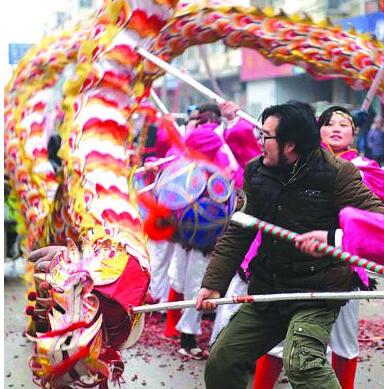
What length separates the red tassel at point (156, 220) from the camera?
16.6ft

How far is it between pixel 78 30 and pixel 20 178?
172 centimetres

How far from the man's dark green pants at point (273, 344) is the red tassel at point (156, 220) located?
839 mm

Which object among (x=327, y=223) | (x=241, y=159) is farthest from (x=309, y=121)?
(x=241, y=159)

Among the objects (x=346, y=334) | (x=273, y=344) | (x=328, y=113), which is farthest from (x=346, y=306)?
(x=328, y=113)

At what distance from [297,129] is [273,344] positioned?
104 centimetres

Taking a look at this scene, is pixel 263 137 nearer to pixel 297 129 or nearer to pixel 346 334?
pixel 297 129

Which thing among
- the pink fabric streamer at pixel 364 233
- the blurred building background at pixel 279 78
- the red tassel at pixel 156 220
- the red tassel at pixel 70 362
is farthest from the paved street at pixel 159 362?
the blurred building background at pixel 279 78

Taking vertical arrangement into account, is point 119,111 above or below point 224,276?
above

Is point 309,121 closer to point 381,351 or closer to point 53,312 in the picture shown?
point 53,312

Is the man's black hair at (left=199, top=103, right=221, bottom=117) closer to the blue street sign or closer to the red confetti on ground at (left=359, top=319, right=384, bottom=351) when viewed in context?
the red confetti on ground at (left=359, top=319, right=384, bottom=351)

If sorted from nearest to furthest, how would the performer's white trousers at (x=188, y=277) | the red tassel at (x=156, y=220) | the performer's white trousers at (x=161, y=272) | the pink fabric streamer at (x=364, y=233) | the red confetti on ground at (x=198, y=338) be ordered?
the pink fabric streamer at (x=364, y=233)
the red tassel at (x=156, y=220)
the performer's white trousers at (x=188, y=277)
the red confetti on ground at (x=198, y=338)
the performer's white trousers at (x=161, y=272)

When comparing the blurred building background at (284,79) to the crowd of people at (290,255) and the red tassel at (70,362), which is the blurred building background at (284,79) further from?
the red tassel at (70,362)

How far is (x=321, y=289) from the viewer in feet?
13.6

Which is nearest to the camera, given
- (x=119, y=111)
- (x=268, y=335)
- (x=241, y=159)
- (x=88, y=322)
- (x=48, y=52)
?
(x=88, y=322)
